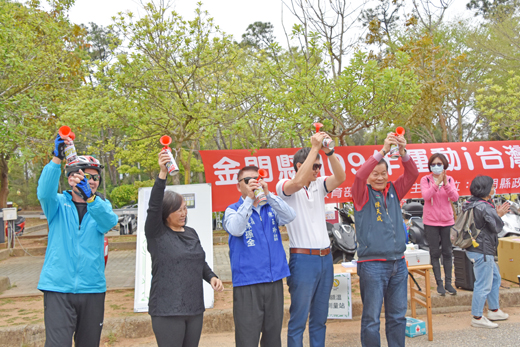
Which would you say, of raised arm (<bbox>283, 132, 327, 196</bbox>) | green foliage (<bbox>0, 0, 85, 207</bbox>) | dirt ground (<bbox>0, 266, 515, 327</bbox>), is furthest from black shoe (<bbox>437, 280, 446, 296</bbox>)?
green foliage (<bbox>0, 0, 85, 207</bbox>)

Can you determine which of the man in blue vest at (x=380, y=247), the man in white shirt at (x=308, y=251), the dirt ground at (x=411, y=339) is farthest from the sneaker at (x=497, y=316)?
the man in white shirt at (x=308, y=251)

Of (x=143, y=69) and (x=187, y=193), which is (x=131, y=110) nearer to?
(x=143, y=69)

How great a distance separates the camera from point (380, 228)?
334 cm

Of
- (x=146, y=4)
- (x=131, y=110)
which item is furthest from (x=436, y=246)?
(x=146, y=4)

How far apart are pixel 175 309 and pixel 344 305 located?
223cm

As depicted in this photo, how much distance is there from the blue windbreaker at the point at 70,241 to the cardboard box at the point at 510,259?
18.7 ft

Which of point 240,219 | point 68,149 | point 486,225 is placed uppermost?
point 68,149

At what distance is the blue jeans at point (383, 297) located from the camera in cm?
325

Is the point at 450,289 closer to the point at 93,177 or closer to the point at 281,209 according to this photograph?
the point at 281,209

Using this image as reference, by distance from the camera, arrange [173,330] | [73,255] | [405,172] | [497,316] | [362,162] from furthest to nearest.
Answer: [362,162] < [497,316] < [405,172] < [73,255] < [173,330]

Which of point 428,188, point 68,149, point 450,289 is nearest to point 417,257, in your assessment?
point 428,188

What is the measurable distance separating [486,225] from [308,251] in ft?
8.30

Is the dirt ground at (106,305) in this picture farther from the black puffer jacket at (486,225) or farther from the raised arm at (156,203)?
the raised arm at (156,203)

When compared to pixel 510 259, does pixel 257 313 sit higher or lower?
higher
